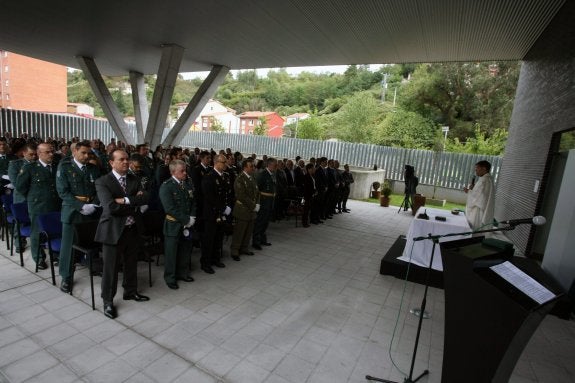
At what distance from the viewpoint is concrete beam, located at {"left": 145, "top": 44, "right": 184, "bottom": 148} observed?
41.5ft

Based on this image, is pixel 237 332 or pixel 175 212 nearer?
pixel 237 332

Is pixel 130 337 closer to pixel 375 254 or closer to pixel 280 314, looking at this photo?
pixel 280 314

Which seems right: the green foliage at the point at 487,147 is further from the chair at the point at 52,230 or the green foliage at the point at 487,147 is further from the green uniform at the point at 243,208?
the chair at the point at 52,230

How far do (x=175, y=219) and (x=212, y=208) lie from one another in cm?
77

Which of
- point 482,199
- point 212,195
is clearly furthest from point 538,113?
point 212,195

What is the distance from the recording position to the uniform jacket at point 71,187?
166 inches

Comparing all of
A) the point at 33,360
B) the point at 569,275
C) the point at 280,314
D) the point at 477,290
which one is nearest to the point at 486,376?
the point at 477,290

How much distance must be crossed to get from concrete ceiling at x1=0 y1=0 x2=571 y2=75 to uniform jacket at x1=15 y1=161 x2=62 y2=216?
6034 mm

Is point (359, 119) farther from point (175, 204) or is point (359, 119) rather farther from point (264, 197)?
point (175, 204)

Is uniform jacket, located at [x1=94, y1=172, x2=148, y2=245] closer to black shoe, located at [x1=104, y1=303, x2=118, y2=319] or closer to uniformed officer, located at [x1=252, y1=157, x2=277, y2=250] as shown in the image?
black shoe, located at [x1=104, y1=303, x2=118, y2=319]

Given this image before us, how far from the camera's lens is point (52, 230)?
4434 millimetres

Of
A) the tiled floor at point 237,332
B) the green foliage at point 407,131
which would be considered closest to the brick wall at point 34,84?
the green foliage at point 407,131

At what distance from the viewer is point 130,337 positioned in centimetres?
339

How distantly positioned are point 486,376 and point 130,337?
131 inches
